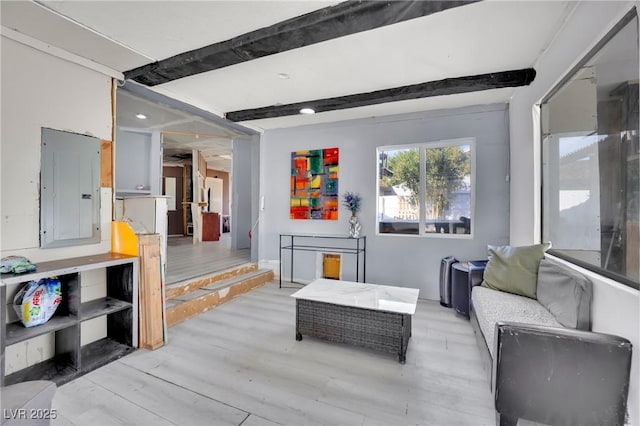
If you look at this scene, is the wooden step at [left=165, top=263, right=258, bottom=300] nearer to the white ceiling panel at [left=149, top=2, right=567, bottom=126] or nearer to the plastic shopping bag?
the plastic shopping bag

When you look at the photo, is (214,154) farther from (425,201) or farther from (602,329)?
(602,329)

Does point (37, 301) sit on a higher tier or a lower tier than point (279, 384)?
higher

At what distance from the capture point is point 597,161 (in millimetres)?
1857

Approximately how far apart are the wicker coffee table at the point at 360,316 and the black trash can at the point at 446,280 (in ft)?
3.10

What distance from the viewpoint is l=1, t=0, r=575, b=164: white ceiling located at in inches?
72.5

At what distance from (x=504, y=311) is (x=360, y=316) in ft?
3.58

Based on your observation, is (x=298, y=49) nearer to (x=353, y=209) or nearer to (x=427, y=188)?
(x=353, y=209)

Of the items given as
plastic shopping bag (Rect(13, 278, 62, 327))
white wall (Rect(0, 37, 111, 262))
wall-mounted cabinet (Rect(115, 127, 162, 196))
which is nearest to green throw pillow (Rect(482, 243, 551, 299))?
plastic shopping bag (Rect(13, 278, 62, 327))

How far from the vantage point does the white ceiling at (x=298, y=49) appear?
6.04ft

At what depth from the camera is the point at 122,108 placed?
407 cm

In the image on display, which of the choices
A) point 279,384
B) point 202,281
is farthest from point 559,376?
point 202,281

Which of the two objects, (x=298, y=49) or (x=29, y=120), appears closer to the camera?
(x=29, y=120)

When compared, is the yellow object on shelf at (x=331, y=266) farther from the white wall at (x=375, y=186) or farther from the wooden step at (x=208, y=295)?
the wooden step at (x=208, y=295)

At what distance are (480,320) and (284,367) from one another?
1614 mm
